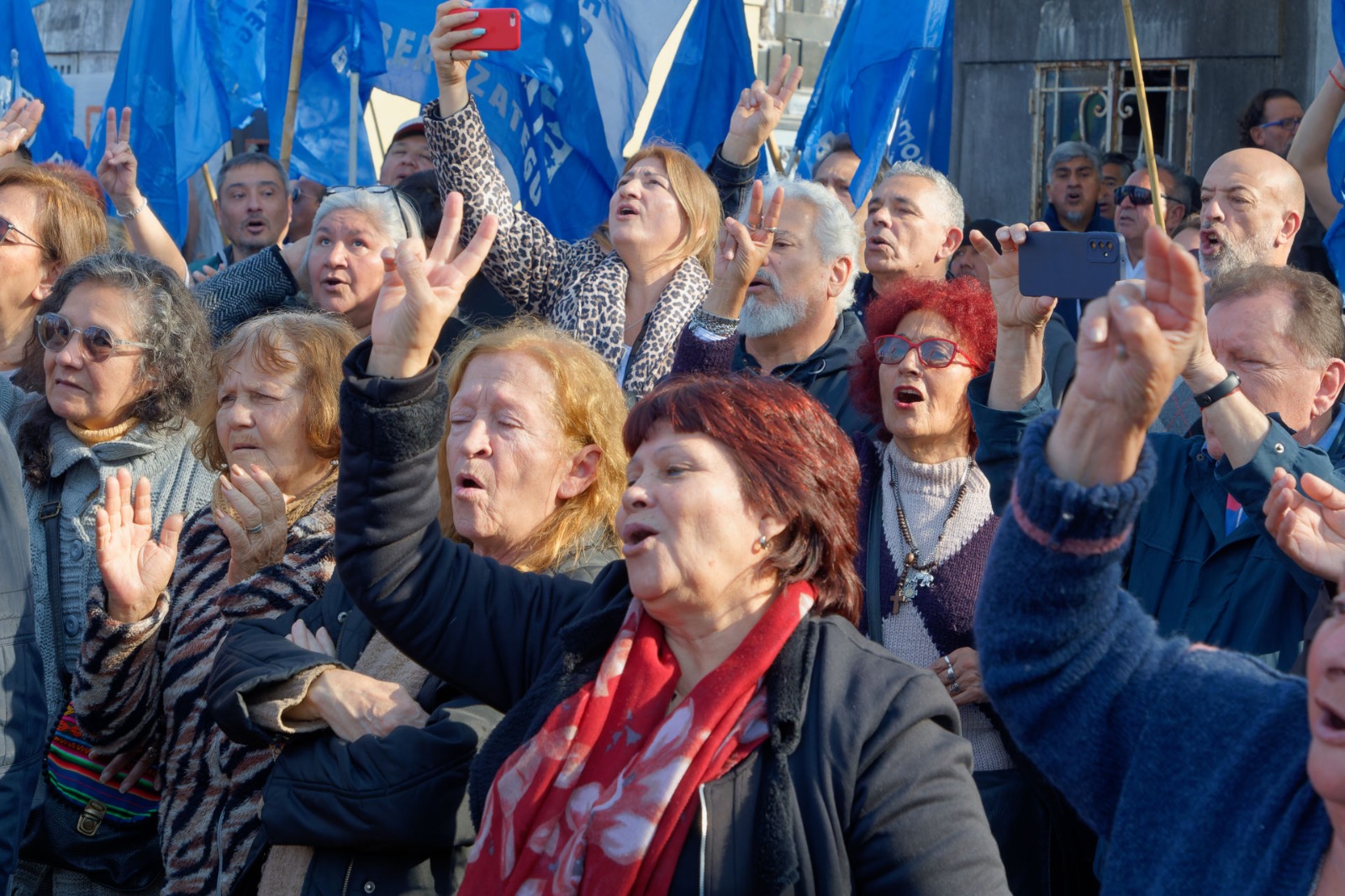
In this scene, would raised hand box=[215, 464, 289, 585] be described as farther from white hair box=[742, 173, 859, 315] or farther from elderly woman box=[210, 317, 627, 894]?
white hair box=[742, 173, 859, 315]

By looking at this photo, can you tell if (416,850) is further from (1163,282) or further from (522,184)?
(522,184)

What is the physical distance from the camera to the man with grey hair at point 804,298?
4535mm

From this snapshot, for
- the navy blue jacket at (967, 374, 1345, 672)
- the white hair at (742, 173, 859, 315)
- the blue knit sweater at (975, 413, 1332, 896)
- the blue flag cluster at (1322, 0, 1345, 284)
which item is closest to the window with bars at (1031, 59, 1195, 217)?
the blue flag cluster at (1322, 0, 1345, 284)

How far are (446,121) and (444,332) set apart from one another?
75cm

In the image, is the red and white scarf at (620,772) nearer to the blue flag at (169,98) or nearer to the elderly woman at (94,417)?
the elderly woman at (94,417)

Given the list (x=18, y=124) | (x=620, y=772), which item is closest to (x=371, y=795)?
(x=620, y=772)

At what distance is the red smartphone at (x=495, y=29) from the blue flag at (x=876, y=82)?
188cm

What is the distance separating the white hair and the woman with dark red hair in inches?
34.5

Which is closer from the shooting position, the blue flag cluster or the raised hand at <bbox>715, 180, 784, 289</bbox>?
the raised hand at <bbox>715, 180, 784, 289</bbox>

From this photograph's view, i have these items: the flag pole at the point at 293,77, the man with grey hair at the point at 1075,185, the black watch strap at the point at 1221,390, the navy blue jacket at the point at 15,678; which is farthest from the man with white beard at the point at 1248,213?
the flag pole at the point at 293,77

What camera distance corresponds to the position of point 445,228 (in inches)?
108

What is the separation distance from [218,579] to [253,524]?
0.18 meters

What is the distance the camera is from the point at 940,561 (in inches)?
142

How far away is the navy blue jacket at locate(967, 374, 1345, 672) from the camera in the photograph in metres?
3.17
